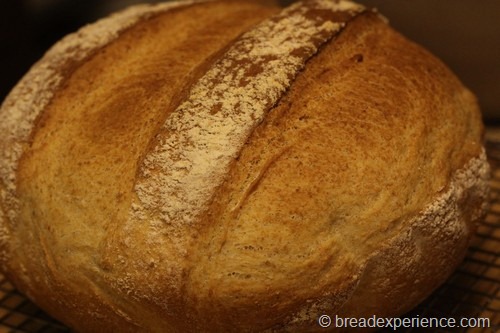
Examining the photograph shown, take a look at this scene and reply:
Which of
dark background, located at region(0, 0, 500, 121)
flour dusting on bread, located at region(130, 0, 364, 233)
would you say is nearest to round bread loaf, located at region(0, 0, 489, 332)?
flour dusting on bread, located at region(130, 0, 364, 233)

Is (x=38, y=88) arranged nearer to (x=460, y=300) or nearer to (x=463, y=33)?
(x=460, y=300)

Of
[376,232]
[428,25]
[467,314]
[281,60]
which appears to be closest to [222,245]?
[376,232]

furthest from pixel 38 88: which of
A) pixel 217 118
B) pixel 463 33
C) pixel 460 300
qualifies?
pixel 463 33

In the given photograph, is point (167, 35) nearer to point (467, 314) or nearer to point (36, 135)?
point (36, 135)

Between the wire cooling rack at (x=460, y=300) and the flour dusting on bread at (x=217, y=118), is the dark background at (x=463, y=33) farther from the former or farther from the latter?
the flour dusting on bread at (x=217, y=118)

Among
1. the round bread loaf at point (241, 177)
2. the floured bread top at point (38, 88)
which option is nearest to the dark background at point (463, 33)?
the round bread loaf at point (241, 177)

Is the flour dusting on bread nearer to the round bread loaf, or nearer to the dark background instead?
the round bread loaf
